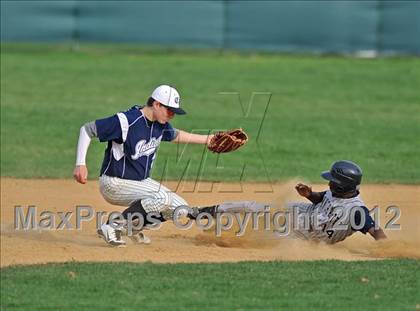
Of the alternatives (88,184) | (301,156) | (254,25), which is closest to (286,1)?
(254,25)

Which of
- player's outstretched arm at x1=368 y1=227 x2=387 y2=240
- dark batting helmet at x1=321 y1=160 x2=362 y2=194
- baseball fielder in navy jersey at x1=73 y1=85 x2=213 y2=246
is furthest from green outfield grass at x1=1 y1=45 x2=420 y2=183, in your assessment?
player's outstretched arm at x1=368 y1=227 x2=387 y2=240

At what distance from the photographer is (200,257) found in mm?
9258

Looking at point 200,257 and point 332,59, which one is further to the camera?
point 332,59

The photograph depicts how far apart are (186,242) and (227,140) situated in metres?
1.10

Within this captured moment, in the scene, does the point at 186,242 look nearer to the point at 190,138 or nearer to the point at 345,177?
the point at 190,138

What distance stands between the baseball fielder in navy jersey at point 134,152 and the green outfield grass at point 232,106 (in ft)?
14.9

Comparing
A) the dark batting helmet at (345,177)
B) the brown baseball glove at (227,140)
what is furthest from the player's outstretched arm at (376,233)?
the brown baseball glove at (227,140)

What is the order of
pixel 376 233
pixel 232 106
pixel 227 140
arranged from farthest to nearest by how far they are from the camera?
pixel 232 106, pixel 227 140, pixel 376 233

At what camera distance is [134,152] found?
378 inches

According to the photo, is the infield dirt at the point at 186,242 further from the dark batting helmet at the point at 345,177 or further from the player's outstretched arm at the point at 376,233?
the dark batting helmet at the point at 345,177

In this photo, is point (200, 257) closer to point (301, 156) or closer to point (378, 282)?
point (378, 282)

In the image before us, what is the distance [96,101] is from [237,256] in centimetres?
1187

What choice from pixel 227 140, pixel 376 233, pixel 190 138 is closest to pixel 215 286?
pixel 376 233

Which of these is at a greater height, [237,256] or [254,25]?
[254,25]
